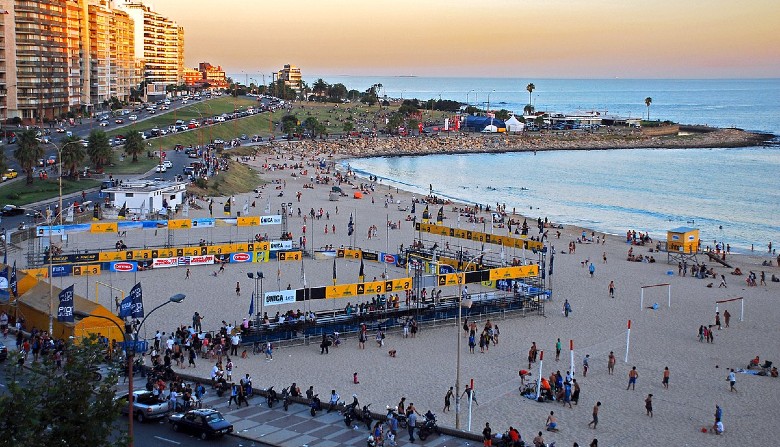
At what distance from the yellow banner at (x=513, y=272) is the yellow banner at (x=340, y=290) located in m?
5.87

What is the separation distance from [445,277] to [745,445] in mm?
13922

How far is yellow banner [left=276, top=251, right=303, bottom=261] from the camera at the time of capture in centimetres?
4172

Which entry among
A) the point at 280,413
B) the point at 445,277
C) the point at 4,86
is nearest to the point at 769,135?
the point at 4,86

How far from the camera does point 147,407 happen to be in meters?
20.0

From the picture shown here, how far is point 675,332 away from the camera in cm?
3212

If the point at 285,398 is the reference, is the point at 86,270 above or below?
above

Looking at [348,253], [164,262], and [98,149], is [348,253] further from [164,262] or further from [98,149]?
[98,149]

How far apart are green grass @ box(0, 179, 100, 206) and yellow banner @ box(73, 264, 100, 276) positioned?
50.7 feet

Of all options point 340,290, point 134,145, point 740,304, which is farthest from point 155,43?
point 740,304

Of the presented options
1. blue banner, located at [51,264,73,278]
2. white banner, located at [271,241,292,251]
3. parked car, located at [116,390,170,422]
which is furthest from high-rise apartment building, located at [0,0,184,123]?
parked car, located at [116,390,170,422]

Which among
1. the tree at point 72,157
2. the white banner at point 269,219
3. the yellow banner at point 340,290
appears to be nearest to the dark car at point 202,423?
the yellow banner at point 340,290

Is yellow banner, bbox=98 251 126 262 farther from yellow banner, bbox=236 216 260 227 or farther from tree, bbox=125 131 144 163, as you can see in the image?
tree, bbox=125 131 144 163

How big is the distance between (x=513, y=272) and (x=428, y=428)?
48.4 feet

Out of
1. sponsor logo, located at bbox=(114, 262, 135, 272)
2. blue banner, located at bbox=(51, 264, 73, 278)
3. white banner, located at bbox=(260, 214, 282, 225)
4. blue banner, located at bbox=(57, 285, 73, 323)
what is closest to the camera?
blue banner, located at bbox=(57, 285, 73, 323)
